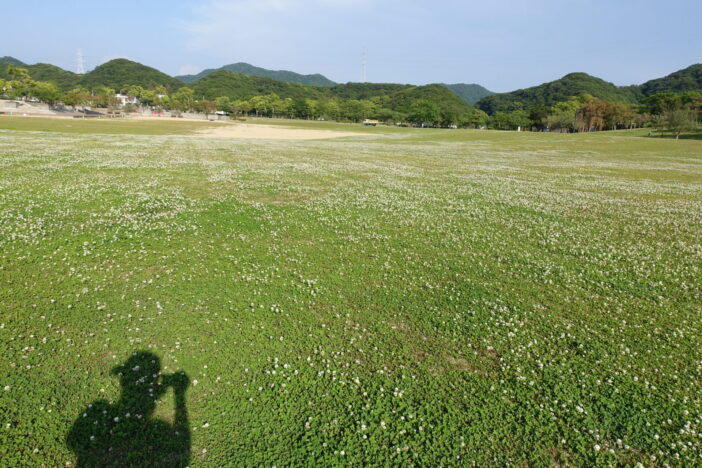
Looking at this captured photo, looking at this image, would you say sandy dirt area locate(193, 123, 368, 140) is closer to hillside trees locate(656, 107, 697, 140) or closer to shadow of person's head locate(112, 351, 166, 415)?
shadow of person's head locate(112, 351, 166, 415)

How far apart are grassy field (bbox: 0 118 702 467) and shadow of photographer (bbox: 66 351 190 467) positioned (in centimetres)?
3

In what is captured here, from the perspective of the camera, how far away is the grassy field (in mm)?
5336

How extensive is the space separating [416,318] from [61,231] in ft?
42.9

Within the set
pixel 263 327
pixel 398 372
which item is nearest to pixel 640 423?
pixel 398 372

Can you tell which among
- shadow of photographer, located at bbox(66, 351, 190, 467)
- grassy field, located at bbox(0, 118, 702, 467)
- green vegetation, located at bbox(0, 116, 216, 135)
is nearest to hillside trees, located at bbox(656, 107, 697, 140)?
grassy field, located at bbox(0, 118, 702, 467)

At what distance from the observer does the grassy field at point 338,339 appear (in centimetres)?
534

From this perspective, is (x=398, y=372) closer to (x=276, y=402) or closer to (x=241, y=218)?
(x=276, y=402)

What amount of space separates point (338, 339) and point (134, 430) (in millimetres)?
3874

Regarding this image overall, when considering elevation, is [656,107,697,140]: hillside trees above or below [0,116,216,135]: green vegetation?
above

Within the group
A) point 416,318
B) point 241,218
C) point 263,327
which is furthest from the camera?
point 241,218

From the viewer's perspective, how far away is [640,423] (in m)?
5.86

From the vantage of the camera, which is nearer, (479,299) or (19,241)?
(479,299)

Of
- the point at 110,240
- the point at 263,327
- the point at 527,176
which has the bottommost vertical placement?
the point at 263,327

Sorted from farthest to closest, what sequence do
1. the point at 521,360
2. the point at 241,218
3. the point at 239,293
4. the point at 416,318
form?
the point at 241,218 → the point at 239,293 → the point at 416,318 → the point at 521,360
